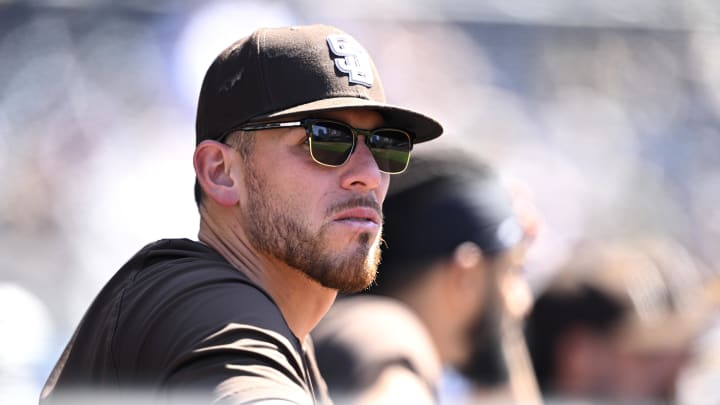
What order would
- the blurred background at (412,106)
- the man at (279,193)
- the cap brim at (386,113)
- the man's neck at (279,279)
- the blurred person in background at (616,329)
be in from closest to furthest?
1. the man at (279,193)
2. the cap brim at (386,113)
3. the man's neck at (279,279)
4. the blurred person in background at (616,329)
5. the blurred background at (412,106)

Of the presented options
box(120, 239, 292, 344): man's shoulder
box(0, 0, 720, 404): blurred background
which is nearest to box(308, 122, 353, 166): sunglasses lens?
box(120, 239, 292, 344): man's shoulder

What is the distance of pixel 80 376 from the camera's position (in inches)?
68.8

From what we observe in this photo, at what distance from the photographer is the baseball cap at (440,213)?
3285 mm

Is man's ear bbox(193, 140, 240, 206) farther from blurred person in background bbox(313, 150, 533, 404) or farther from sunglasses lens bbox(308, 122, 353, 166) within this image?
blurred person in background bbox(313, 150, 533, 404)

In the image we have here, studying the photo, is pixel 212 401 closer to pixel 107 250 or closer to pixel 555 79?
pixel 107 250

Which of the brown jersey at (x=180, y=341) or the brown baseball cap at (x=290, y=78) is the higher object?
the brown baseball cap at (x=290, y=78)

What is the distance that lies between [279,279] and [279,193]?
6.6 inches

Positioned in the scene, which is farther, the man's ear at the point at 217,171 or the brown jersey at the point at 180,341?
the man's ear at the point at 217,171

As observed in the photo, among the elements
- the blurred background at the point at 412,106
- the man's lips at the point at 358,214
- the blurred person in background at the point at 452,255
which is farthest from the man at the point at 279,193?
the blurred background at the point at 412,106

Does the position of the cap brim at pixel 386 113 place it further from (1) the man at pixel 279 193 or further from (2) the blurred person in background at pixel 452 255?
(2) the blurred person in background at pixel 452 255

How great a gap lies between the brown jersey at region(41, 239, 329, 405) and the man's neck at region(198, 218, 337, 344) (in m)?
0.13

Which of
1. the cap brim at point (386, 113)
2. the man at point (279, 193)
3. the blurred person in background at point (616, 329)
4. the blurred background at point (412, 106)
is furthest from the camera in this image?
the blurred background at point (412, 106)

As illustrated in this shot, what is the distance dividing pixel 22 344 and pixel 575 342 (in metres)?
2.57

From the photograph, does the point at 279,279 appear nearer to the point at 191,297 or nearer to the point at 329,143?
the point at 329,143
